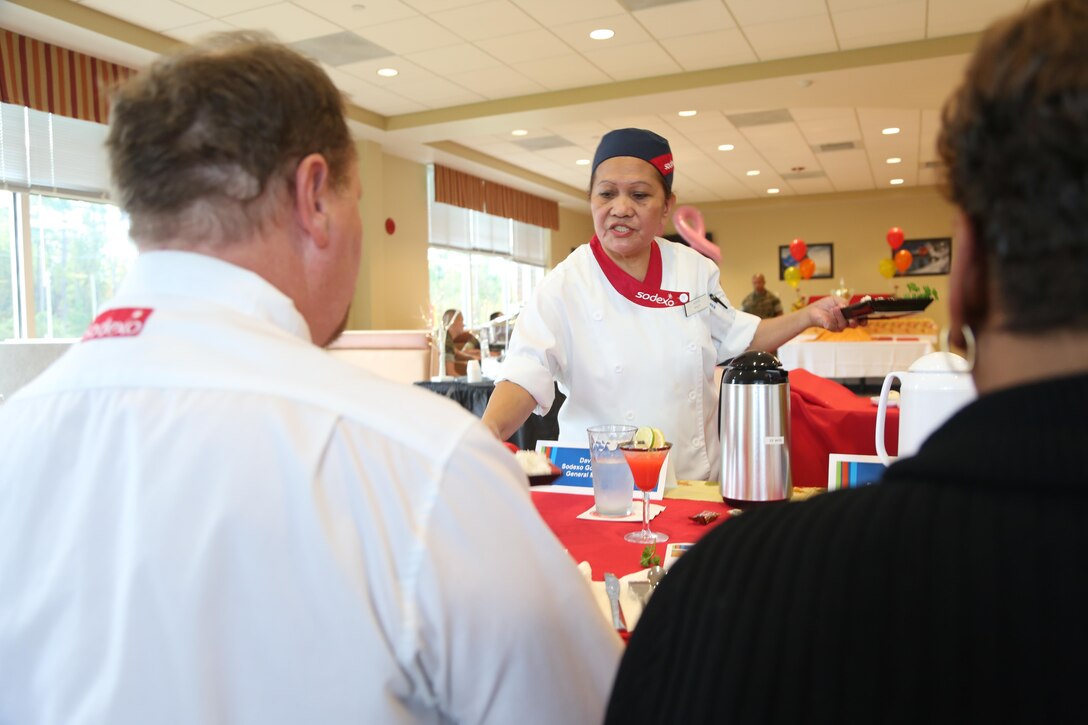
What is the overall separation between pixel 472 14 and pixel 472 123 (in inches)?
96.2

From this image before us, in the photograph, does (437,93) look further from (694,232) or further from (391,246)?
(694,232)

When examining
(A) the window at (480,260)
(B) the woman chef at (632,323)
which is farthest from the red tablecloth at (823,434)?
(A) the window at (480,260)

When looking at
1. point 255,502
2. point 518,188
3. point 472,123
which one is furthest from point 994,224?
point 518,188

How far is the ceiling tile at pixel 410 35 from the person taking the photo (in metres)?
5.68

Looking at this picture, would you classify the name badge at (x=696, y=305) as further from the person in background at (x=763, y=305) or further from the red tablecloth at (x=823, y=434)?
the person in background at (x=763, y=305)

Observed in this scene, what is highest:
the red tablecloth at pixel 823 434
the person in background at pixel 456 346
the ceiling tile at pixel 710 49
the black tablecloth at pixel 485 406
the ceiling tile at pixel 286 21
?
the ceiling tile at pixel 710 49

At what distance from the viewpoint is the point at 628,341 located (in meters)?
2.08

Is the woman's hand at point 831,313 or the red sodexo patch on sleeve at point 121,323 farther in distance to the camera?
the woman's hand at point 831,313

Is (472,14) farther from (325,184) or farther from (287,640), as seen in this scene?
(287,640)

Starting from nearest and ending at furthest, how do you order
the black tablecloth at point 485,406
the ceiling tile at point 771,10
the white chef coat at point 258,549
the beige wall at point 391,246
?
the white chef coat at point 258,549
the black tablecloth at point 485,406
the ceiling tile at point 771,10
the beige wall at point 391,246

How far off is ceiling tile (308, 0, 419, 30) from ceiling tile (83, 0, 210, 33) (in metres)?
0.84

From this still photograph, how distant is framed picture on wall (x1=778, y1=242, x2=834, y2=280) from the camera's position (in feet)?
46.8

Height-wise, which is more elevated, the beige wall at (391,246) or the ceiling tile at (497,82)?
the ceiling tile at (497,82)

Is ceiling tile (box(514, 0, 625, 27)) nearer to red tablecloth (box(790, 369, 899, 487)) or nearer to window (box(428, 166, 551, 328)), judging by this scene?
red tablecloth (box(790, 369, 899, 487))
